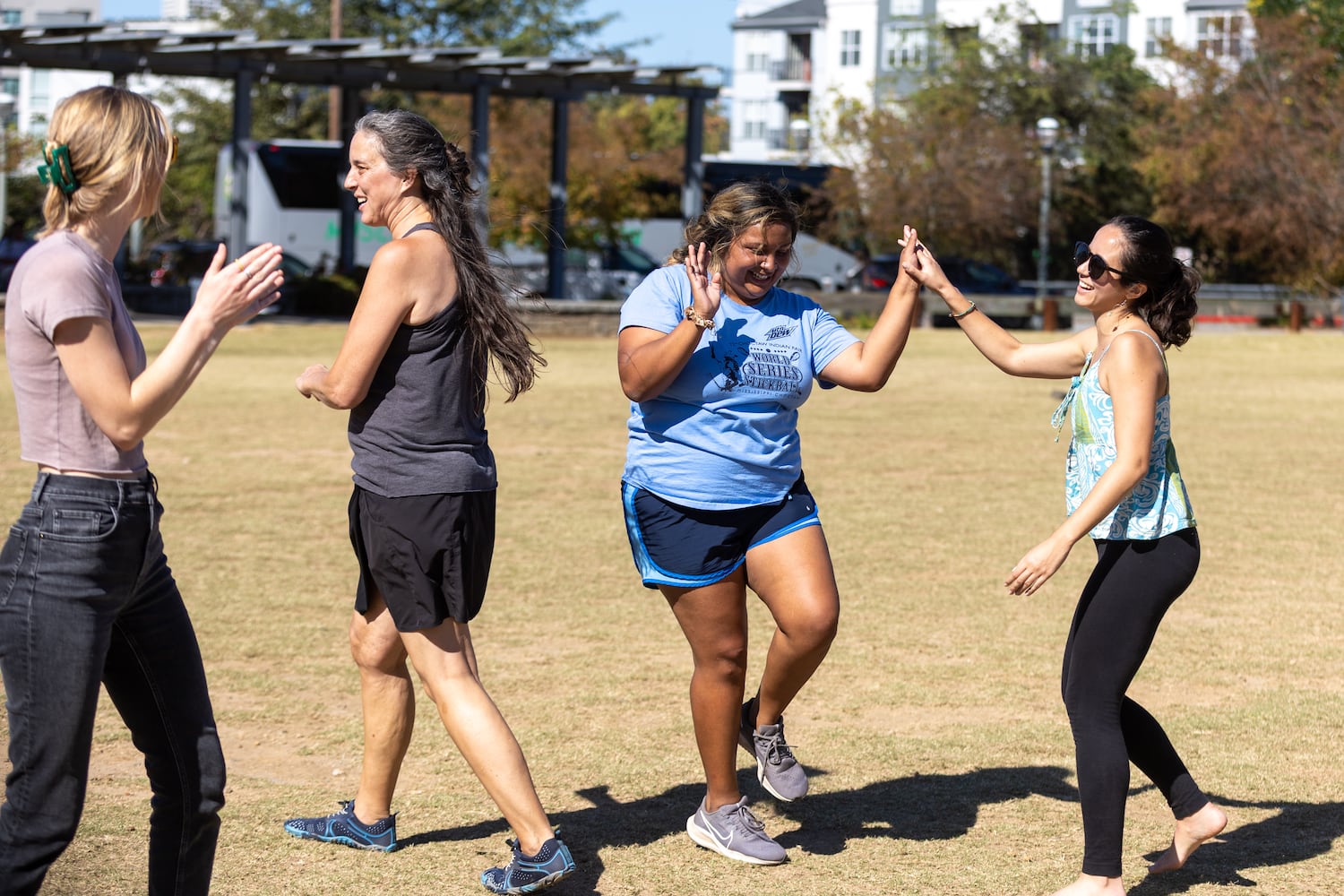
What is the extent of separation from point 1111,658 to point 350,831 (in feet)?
6.68

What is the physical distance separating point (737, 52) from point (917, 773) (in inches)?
3372

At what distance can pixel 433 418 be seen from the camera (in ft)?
12.4

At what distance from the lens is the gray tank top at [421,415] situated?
12.4ft

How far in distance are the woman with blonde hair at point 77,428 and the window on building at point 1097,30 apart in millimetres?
70715

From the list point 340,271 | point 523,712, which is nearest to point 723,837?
point 523,712

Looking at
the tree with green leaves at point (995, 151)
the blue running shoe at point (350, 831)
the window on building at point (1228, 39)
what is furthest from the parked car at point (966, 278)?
the blue running shoe at point (350, 831)

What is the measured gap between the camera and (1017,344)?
14.4 ft

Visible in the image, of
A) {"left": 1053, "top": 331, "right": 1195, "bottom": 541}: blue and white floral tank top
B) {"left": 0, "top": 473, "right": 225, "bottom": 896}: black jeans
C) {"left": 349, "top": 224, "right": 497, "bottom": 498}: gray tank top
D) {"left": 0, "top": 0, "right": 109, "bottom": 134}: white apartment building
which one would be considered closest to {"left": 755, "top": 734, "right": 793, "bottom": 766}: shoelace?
{"left": 1053, "top": 331, "right": 1195, "bottom": 541}: blue and white floral tank top

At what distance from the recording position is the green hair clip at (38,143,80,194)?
293 centimetres

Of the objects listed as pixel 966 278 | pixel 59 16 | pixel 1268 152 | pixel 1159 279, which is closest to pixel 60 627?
pixel 1159 279

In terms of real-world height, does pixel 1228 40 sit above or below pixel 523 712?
above

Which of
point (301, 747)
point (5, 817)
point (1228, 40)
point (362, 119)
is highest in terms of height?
point (1228, 40)

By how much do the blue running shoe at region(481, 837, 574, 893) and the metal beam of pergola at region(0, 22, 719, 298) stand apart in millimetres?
20405

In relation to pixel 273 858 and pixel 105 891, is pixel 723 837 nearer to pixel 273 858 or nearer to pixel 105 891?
pixel 273 858
